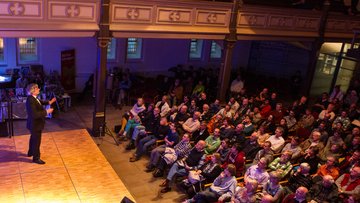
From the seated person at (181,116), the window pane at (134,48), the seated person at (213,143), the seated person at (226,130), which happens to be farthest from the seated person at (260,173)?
the window pane at (134,48)

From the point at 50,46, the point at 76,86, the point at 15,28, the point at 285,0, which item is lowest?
the point at 76,86

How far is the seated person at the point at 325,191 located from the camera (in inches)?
279

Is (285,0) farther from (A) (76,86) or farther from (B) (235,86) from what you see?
(A) (76,86)

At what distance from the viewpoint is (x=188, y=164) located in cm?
853

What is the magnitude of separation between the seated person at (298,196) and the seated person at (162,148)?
3.20 meters

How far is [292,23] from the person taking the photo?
45.0 feet

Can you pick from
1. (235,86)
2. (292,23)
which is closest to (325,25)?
(292,23)

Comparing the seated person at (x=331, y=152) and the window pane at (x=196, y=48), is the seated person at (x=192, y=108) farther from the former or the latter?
the window pane at (x=196, y=48)

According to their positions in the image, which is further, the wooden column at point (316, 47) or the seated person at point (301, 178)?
the wooden column at point (316, 47)

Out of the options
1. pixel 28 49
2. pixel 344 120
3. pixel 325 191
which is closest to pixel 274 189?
pixel 325 191

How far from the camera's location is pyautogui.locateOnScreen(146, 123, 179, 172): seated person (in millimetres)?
9156

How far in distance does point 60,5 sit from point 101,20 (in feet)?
3.56

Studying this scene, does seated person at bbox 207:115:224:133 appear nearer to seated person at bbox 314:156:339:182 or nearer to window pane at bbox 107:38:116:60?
seated person at bbox 314:156:339:182

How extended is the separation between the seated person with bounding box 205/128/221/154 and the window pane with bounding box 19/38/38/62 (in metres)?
7.37
